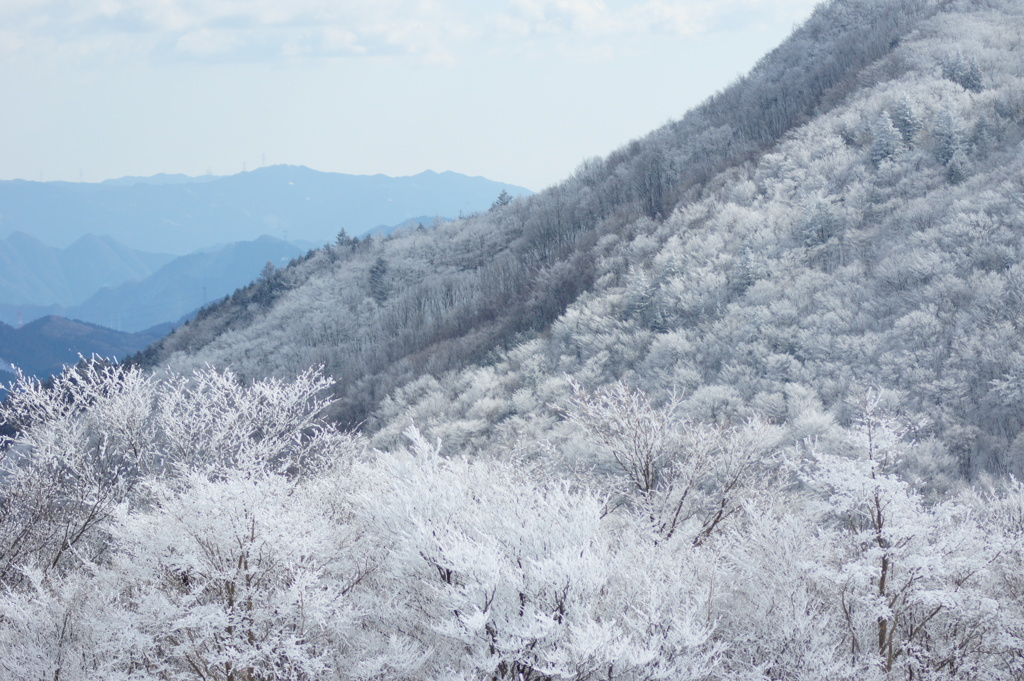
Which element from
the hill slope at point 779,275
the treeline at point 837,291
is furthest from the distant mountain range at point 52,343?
the treeline at point 837,291

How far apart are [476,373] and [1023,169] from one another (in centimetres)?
2036

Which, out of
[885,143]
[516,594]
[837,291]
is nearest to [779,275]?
[837,291]

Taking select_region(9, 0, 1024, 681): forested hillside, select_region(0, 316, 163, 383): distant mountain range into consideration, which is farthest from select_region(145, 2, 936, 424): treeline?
select_region(0, 316, 163, 383): distant mountain range

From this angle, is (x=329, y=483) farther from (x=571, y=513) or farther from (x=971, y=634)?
(x=971, y=634)

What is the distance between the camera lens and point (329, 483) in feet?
47.3

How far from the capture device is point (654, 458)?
14.7m

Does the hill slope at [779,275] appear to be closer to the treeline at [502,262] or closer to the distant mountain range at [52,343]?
the treeline at [502,262]

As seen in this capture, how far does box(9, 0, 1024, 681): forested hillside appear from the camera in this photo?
8969mm

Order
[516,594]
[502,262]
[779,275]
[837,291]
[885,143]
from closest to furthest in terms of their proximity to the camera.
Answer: [516,594] < [837,291] < [779,275] < [885,143] < [502,262]

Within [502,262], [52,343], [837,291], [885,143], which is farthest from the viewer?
[52,343]

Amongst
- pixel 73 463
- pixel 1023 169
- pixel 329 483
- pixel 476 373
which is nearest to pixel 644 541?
pixel 329 483

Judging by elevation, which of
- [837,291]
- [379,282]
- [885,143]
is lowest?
[837,291]

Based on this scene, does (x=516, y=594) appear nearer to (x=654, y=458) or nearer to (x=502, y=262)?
(x=654, y=458)

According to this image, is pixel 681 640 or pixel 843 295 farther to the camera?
pixel 843 295
